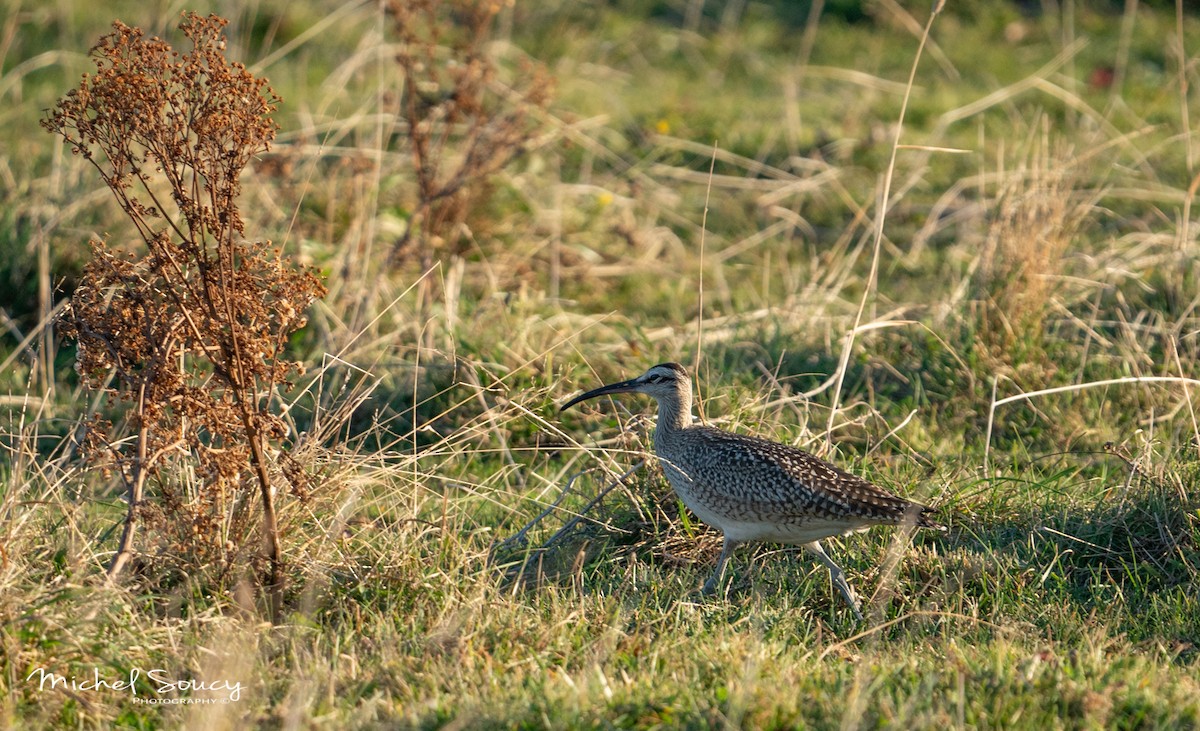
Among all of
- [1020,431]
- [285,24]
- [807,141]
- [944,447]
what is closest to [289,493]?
[944,447]

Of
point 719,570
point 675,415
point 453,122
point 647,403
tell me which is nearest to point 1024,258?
point 647,403

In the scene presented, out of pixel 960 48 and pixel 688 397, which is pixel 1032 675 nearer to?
pixel 688 397

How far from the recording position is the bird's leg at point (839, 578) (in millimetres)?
4707

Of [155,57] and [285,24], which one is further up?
[155,57]

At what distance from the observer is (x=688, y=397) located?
5.44m

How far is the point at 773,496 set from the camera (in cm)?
471

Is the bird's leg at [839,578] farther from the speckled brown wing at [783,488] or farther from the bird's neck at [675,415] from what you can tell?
the bird's neck at [675,415]

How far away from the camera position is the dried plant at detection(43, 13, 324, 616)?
13.1 feet

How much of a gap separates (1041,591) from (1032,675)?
1.08 m

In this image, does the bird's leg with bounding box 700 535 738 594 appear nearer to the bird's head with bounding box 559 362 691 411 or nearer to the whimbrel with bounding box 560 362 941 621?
the whimbrel with bounding box 560 362 941 621

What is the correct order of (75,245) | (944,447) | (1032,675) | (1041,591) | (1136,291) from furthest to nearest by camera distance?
(75,245) → (1136,291) → (944,447) → (1041,591) → (1032,675)
